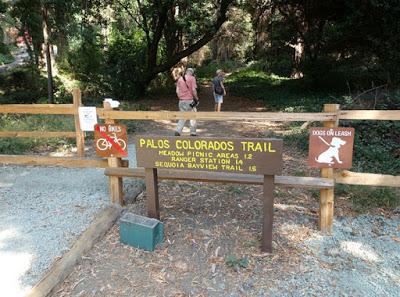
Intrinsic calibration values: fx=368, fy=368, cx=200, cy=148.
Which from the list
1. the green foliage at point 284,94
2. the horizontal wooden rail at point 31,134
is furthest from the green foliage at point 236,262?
the green foliage at point 284,94

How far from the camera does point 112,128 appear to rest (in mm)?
4891

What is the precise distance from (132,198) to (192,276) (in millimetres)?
1931

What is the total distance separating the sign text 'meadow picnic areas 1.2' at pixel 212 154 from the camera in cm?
390

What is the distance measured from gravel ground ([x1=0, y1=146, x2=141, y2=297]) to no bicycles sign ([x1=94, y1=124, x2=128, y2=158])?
0.87 metres

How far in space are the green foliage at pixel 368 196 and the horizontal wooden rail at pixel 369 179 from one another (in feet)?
2.60

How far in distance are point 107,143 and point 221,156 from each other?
1731mm

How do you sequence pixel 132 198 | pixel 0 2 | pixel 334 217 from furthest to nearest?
pixel 0 2 < pixel 132 198 < pixel 334 217

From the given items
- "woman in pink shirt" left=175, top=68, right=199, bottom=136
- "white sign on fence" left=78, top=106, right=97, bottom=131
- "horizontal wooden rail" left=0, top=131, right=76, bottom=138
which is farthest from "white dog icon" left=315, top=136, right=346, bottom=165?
"woman in pink shirt" left=175, top=68, right=199, bottom=136

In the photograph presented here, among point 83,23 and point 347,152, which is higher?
point 83,23

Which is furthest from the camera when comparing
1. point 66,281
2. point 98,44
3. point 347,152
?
point 98,44

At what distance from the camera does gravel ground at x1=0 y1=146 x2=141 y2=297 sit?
397 centimetres

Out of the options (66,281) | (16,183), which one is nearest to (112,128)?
(66,281)

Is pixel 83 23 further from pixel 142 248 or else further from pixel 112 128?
pixel 142 248

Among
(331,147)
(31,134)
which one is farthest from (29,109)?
(331,147)
